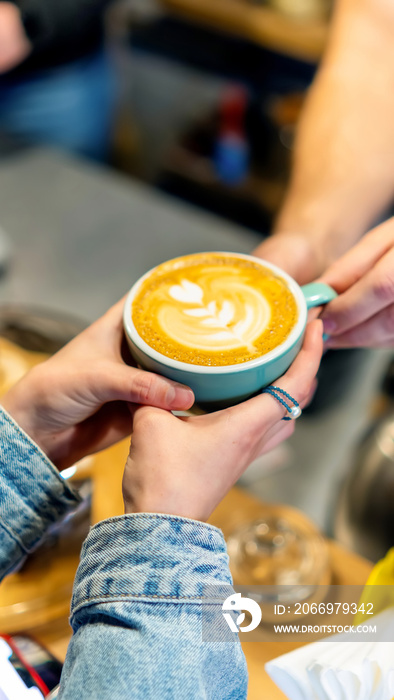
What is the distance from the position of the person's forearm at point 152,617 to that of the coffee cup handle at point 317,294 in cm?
34

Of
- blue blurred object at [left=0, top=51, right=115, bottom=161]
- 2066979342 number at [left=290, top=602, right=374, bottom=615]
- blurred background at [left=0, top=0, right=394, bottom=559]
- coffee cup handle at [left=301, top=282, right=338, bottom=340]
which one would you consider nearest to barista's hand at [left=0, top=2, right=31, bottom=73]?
blurred background at [left=0, top=0, right=394, bottom=559]

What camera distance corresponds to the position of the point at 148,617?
0.53 meters

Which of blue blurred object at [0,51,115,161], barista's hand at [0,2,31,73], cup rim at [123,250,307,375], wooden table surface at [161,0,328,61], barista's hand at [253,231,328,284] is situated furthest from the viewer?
wooden table surface at [161,0,328,61]

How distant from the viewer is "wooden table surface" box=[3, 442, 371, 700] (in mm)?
675

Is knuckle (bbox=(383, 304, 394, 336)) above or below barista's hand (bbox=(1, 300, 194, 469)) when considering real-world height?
above

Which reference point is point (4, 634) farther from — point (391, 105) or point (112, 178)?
point (112, 178)

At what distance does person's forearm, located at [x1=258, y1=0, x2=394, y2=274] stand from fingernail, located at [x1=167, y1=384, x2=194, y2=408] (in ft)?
1.89

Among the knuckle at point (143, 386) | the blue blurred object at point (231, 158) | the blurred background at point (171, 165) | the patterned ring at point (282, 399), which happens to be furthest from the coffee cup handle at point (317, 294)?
the blue blurred object at point (231, 158)

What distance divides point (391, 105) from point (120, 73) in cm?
258

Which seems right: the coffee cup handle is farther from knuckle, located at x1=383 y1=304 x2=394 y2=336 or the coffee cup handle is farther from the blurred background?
the blurred background

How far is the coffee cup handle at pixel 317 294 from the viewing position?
775 mm

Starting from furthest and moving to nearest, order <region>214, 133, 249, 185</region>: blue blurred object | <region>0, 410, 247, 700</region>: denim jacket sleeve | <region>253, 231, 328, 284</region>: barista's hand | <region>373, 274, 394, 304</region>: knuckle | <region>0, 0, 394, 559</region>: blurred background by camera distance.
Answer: <region>214, 133, 249, 185</region>: blue blurred object < <region>0, 0, 394, 559</region>: blurred background < <region>253, 231, 328, 284</region>: barista's hand < <region>373, 274, 394, 304</region>: knuckle < <region>0, 410, 247, 700</region>: denim jacket sleeve

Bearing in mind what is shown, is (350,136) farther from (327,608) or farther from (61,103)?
(61,103)

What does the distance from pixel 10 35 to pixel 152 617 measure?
1758 mm
